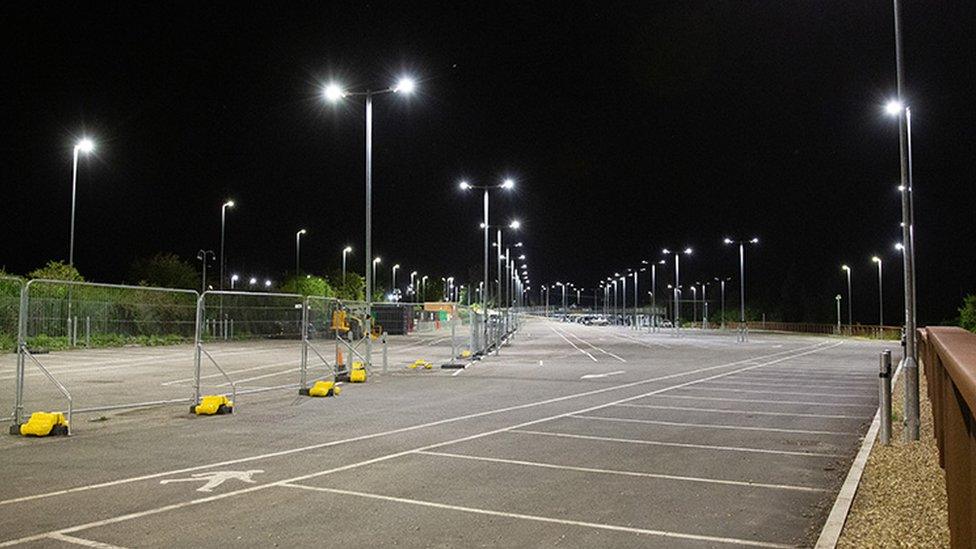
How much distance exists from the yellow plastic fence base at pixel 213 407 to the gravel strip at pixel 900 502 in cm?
1118

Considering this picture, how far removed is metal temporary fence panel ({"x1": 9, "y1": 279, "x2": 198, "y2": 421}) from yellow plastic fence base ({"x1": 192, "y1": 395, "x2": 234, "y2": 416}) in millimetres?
3307

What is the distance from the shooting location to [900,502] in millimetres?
8148

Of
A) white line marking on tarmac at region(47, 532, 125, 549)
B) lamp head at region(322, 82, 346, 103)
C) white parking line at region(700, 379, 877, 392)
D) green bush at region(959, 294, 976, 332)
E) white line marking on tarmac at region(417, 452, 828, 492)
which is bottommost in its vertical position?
white parking line at region(700, 379, 877, 392)

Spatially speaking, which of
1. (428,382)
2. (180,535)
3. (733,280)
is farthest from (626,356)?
(733,280)

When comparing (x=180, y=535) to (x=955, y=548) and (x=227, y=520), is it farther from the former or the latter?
(x=955, y=548)

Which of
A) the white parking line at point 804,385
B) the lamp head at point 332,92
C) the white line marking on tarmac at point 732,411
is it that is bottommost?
the white parking line at point 804,385

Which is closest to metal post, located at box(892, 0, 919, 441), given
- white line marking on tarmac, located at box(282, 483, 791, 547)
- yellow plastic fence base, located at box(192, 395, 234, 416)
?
white line marking on tarmac, located at box(282, 483, 791, 547)

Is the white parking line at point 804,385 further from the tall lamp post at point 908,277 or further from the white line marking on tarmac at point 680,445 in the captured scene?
the white line marking on tarmac at point 680,445

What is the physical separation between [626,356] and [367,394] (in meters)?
20.8

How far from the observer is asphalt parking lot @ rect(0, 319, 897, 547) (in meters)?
7.30

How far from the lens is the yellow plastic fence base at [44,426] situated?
12.5 m

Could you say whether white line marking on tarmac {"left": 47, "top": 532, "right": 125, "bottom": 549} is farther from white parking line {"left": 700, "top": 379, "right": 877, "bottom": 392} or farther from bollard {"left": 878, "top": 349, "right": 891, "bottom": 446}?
white parking line {"left": 700, "top": 379, "right": 877, "bottom": 392}

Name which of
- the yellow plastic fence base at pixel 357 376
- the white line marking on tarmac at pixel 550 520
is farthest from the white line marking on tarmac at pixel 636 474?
the yellow plastic fence base at pixel 357 376

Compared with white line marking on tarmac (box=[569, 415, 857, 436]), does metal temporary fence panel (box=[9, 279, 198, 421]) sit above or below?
above
